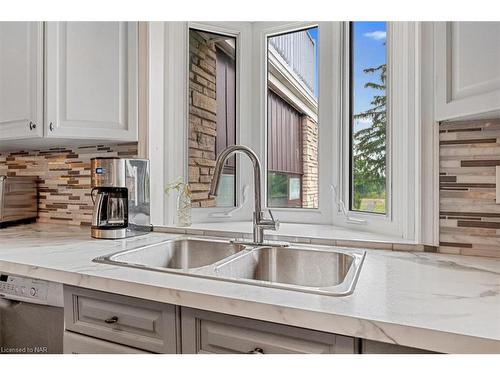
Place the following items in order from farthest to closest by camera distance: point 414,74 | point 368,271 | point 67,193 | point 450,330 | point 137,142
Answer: point 67,193
point 137,142
point 414,74
point 368,271
point 450,330

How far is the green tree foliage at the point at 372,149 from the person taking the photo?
5.38 feet

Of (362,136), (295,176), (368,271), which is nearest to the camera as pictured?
(368,271)

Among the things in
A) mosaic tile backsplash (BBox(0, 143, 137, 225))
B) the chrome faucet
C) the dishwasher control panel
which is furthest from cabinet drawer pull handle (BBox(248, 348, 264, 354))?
mosaic tile backsplash (BBox(0, 143, 137, 225))

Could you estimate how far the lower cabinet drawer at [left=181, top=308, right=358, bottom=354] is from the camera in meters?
0.81

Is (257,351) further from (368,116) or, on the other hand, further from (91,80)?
(91,80)

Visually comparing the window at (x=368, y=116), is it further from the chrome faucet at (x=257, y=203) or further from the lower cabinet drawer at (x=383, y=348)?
the lower cabinet drawer at (x=383, y=348)

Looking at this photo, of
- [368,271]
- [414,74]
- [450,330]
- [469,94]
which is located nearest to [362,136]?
[414,74]

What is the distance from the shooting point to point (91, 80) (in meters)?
1.73

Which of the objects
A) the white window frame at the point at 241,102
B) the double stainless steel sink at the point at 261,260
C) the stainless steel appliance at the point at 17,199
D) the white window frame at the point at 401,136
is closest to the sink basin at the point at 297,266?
the double stainless steel sink at the point at 261,260

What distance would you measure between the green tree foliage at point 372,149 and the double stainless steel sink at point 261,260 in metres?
0.44

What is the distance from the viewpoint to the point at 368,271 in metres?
1.11

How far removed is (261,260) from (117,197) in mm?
730

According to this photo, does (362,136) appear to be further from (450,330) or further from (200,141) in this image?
(450,330)

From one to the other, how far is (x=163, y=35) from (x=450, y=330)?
1847 mm
